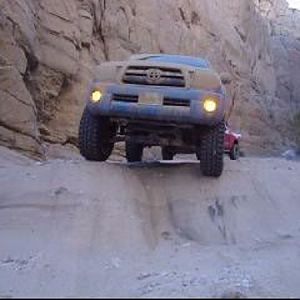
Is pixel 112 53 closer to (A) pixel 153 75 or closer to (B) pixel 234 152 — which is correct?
(B) pixel 234 152

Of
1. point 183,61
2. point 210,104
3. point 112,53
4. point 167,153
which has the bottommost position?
point 112,53

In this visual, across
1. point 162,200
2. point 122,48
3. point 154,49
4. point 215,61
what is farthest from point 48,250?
point 215,61

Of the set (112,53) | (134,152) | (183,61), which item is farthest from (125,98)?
(112,53)

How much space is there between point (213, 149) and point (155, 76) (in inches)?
50.2

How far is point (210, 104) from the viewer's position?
9055 mm

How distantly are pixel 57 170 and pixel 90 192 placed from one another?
3.16 feet

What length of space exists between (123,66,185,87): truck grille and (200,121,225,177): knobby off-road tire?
0.81 meters

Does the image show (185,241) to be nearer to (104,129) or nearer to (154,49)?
(104,129)

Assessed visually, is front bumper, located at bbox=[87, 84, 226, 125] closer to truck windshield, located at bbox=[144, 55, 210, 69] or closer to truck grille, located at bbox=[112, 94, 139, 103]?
truck grille, located at bbox=[112, 94, 139, 103]

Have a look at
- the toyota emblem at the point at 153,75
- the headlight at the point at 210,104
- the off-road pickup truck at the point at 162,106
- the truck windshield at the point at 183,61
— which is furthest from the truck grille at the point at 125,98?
the truck windshield at the point at 183,61

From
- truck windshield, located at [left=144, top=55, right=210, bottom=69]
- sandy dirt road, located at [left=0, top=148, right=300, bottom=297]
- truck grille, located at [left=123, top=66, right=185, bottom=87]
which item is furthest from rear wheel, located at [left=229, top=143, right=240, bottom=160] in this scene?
truck grille, located at [left=123, top=66, right=185, bottom=87]

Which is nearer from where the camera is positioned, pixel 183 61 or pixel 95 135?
pixel 95 135

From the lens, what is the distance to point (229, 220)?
8562 mm

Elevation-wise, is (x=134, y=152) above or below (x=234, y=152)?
above
